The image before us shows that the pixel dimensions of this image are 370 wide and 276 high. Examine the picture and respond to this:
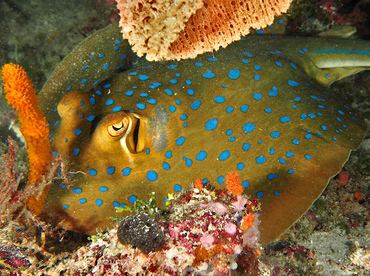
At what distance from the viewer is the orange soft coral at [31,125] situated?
9.95 feet

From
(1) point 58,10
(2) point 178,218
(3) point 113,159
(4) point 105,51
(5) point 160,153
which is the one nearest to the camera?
(2) point 178,218

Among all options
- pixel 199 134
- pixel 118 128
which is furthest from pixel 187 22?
pixel 118 128

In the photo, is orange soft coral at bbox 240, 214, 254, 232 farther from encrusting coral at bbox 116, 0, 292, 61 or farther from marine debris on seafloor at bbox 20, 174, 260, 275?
encrusting coral at bbox 116, 0, 292, 61

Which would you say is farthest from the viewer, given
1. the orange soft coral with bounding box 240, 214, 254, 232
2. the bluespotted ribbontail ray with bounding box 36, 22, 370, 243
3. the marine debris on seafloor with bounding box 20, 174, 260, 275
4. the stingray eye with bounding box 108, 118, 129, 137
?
the bluespotted ribbontail ray with bounding box 36, 22, 370, 243

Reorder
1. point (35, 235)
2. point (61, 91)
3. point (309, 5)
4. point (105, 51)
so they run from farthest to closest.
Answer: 1. point (309, 5)
2. point (105, 51)
3. point (61, 91)
4. point (35, 235)

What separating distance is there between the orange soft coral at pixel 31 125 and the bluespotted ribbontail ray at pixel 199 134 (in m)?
0.22

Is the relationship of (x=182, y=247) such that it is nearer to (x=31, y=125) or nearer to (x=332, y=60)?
(x=31, y=125)

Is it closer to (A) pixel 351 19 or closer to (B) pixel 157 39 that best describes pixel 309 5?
(A) pixel 351 19

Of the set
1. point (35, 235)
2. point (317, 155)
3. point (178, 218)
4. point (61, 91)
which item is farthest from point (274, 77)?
point (35, 235)

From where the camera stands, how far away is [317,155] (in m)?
3.68

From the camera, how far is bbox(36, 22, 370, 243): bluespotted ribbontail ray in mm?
3350

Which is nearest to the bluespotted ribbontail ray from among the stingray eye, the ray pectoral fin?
the stingray eye

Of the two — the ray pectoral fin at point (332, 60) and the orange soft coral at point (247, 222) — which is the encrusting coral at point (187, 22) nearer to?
the orange soft coral at point (247, 222)

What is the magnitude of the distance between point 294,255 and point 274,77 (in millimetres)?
3499
